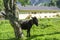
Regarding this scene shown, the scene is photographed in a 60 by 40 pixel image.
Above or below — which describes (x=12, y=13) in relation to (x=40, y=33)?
above

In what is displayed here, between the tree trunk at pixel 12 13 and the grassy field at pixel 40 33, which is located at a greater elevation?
the tree trunk at pixel 12 13

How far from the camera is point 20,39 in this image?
1664cm

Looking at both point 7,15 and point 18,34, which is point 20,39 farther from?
point 7,15

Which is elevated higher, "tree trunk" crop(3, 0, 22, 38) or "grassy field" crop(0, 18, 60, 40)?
"tree trunk" crop(3, 0, 22, 38)

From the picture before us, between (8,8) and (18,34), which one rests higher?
(8,8)

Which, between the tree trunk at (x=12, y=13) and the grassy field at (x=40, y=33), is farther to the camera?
the grassy field at (x=40, y=33)

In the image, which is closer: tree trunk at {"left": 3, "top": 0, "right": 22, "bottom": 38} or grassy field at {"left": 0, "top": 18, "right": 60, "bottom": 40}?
tree trunk at {"left": 3, "top": 0, "right": 22, "bottom": 38}

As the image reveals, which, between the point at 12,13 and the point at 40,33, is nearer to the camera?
the point at 12,13

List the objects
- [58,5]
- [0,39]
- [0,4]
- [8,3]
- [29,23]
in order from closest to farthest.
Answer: [8,3] < [0,39] < [29,23] < [0,4] < [58,5]

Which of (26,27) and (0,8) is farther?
(0,8)

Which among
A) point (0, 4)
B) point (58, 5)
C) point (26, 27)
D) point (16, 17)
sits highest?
point (16, 17)

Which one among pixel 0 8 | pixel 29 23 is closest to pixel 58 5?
pixel 0 8

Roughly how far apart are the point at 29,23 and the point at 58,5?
110 metres

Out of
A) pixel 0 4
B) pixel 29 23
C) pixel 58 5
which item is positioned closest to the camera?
pixel 29 23
